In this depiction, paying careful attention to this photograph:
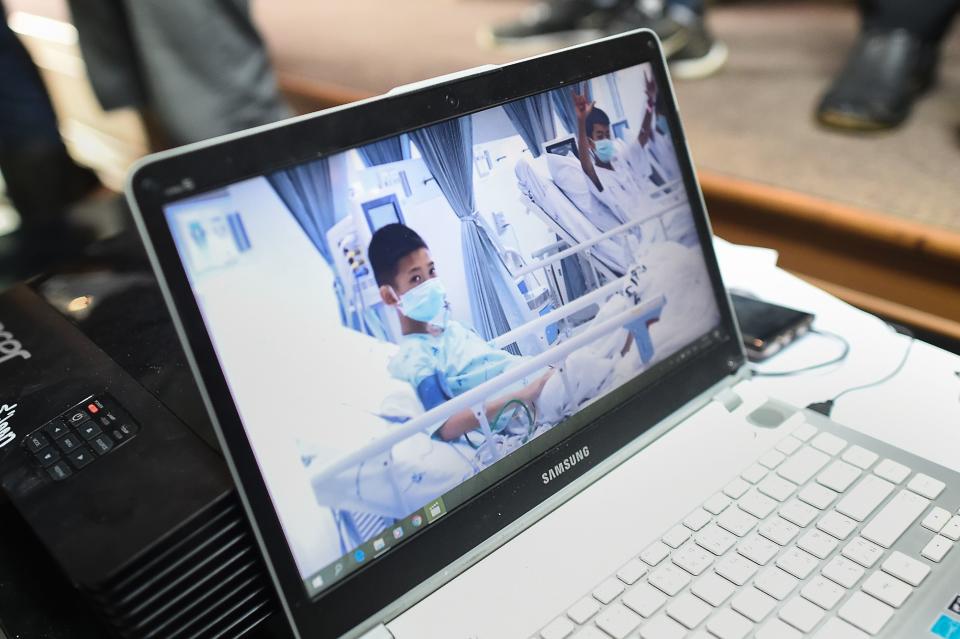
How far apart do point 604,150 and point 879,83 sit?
3.32 feet

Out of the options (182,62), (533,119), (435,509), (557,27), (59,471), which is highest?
(182,62)

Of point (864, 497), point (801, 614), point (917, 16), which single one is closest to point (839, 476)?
point (864, 497)

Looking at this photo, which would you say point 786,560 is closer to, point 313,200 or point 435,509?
point 435,509

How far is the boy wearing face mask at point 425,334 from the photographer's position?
17.8 inches

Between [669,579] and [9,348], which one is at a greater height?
[9,348]

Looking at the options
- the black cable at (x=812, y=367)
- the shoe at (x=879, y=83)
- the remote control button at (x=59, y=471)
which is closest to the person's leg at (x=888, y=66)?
the shoe at (x=879, y=83)

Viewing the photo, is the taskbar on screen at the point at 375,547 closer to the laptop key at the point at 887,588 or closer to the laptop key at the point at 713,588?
the laptop key at the point at 713,588

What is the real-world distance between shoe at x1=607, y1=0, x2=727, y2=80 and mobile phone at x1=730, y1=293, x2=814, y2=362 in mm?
1050

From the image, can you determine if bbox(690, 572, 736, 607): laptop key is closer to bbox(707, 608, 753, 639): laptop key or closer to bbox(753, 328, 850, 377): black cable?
bbox(707, 608, 753, 639): laptop key

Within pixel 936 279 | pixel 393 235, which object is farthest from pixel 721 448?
pixel 936 279

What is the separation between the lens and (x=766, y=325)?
0.69 meters

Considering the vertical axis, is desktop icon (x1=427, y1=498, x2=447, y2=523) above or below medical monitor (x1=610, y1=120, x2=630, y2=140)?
below

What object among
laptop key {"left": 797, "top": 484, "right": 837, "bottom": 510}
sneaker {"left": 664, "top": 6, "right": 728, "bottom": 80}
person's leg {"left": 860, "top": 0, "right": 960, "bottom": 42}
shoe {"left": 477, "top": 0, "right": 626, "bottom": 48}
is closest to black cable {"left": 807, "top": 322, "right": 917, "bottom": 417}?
laptop key {"left": 797, "top": 484, "right": 837, "bottom": 510}

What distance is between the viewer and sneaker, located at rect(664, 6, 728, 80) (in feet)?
5.32
